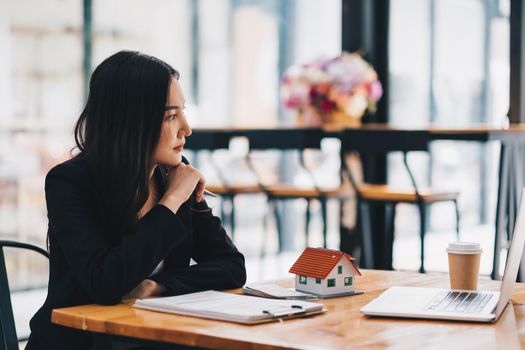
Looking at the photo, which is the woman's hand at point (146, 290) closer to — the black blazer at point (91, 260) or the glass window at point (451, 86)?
the black blazer at point (91, 260)

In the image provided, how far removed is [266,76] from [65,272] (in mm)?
4921

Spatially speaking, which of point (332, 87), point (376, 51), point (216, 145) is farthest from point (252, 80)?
point (216, 145)

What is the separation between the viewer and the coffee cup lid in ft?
6.37

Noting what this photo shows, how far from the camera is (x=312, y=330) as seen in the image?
1.52m

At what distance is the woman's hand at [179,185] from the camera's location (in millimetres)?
1980

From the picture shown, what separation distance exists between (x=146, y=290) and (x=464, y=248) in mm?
666

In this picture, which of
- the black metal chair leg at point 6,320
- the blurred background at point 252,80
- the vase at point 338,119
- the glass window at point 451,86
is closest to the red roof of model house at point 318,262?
the black metal chair leg at point 6,320

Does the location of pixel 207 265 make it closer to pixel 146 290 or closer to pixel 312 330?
pixel 146 290

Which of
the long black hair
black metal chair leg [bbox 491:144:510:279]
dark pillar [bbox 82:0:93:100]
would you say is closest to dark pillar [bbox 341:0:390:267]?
black metal chair leg [bbox 491:144:510:279]

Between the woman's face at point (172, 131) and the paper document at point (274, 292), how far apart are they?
0.34 m

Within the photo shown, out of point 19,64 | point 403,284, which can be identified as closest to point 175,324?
point 403,284

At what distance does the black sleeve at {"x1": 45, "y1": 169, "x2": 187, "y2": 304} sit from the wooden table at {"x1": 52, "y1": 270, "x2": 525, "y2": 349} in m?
0.07

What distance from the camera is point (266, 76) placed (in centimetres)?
676

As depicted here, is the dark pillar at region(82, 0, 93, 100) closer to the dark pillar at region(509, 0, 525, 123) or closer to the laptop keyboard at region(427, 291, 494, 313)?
the dark pillar at region(509, 0, 525, 123)
